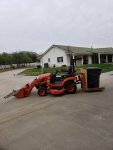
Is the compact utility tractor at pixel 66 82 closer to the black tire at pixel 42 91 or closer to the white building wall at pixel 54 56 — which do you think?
the black tire at pixel 42 91

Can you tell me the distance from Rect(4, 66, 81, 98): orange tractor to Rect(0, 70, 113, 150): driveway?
61.5 inches

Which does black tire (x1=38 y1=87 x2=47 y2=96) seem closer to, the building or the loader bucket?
the loader bucket

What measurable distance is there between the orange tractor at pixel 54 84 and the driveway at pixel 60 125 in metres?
1.56

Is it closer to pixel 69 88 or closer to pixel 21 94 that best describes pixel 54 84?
pixel 69 88

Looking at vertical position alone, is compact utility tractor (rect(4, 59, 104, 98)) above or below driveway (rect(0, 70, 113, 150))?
above

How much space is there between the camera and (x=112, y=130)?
5.82m

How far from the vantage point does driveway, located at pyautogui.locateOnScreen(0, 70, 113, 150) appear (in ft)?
17.0

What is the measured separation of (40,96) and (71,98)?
202 cm

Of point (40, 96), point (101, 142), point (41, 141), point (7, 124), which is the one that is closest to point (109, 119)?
point (101, 142)

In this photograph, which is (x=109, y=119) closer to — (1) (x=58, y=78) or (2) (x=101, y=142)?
(2) (x=101, y=142)

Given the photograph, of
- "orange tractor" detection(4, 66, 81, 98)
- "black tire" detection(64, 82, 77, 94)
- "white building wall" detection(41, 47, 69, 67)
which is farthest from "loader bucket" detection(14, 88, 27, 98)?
"white building wall" detection(41, 47, 69, 67)

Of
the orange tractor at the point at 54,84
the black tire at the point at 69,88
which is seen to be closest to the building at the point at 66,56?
the orange tractor at the point at 54,84

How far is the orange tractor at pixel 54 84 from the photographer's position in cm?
1131

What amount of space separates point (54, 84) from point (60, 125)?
16.7 feet
